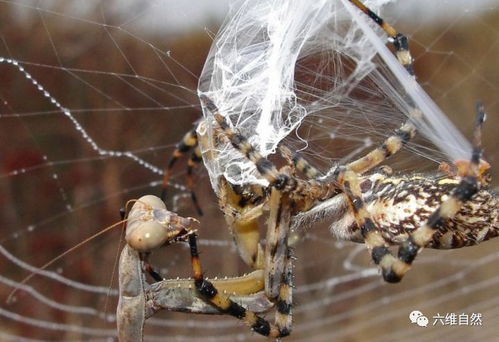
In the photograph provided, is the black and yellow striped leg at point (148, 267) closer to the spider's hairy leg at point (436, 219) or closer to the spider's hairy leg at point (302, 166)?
the spider's hairy leg at point (302, 166)

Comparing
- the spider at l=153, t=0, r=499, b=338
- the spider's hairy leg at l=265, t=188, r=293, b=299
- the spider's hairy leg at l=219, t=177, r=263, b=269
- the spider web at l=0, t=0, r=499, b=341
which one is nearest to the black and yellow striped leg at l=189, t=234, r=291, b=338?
the spider at l=153, t=0, r=499, b=338

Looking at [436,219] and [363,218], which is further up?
[436,219]

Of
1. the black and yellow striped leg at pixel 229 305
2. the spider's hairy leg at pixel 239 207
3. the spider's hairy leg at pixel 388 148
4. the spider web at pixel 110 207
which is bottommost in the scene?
the spider web at pixel 110 207

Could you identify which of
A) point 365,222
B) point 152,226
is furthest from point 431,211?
point 152,226

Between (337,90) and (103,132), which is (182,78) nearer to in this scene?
(103,132)

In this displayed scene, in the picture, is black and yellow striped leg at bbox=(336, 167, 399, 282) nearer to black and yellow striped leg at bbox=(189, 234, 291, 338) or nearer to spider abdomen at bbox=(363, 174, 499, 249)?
spider abdomen at bbox=(363, 174, 499, 249)

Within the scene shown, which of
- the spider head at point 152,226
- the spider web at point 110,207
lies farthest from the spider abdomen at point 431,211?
the spider web at point 110,207

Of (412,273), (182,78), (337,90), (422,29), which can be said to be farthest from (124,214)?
(422,29)

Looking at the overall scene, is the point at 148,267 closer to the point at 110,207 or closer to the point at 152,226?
the point at 152,226
